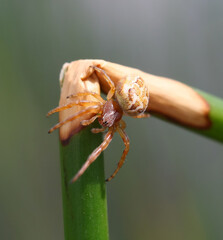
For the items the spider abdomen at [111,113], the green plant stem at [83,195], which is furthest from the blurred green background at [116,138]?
the green plant stem at [83,195]

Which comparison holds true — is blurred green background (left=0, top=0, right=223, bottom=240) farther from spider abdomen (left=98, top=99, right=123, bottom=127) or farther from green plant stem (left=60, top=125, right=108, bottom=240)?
green plant stem (left=60, top=125, right=108, bottom=240)

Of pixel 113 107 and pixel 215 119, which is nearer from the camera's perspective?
pixel 215 119

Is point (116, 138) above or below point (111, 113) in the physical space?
below

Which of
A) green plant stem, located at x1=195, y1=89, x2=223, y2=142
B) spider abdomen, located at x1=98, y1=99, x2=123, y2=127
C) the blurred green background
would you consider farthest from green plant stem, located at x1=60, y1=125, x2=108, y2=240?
the blurred green background

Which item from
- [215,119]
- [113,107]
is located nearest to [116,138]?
[113,107]

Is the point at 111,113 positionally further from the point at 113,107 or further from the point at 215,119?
the point at 215,119

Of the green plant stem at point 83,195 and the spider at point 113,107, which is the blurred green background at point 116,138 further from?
the green plant stem at point 83,195
